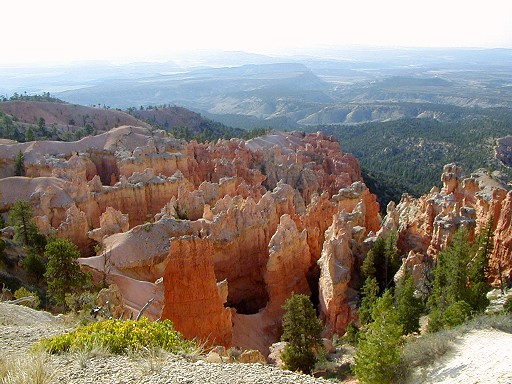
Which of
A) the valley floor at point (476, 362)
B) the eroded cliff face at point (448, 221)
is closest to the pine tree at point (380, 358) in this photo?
the valley floor at point (476, 362)

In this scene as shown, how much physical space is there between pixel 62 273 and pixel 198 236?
6580 mm

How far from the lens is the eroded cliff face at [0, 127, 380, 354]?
19609 mm

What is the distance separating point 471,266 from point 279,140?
4845cm

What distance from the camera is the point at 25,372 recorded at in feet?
22.2

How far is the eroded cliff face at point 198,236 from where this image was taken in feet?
64.3

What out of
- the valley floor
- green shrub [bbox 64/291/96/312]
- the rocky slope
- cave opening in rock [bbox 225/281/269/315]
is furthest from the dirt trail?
the rocky slope

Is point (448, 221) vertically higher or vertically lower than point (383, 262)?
higher

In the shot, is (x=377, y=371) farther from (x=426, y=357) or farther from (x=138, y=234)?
(x=138, y=234)

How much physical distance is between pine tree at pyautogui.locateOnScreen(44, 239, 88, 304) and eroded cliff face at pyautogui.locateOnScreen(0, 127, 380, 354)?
66.1 inches

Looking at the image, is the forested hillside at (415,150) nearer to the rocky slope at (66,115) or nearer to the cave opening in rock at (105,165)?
the cave opening in rock at (105,165)

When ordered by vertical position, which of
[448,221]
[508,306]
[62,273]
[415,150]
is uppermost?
[448,221]

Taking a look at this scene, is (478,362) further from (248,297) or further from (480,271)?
(248,297)

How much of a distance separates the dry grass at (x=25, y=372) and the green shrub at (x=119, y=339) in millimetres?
1348

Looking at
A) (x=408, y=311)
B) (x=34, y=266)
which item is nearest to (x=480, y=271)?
(x=408, y=311)
